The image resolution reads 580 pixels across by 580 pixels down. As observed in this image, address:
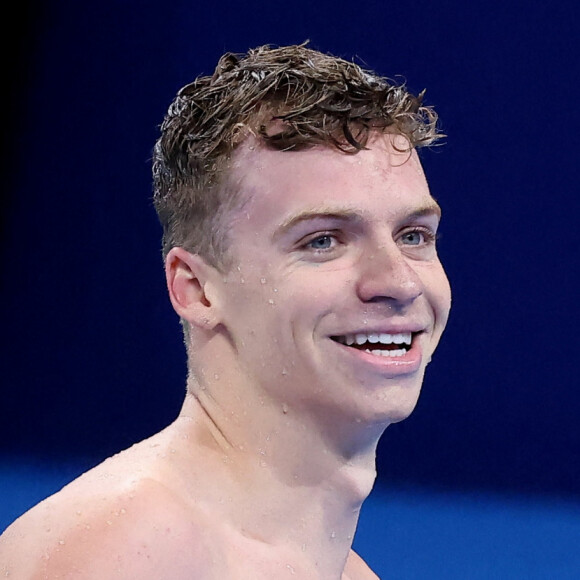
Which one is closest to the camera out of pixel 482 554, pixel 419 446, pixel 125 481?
pixel 125 481

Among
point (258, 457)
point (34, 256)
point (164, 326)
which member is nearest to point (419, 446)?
point (164, 326)

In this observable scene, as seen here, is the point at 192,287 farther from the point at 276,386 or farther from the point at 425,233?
the point at 425,233

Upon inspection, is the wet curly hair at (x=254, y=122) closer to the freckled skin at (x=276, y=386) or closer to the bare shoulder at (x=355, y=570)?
the freckled skin at (x=276, y=386)

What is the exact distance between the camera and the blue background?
2693mm

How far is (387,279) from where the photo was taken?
3.94ft

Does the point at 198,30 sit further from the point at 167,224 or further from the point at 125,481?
the point at 125,481

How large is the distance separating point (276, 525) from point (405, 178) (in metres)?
0.48

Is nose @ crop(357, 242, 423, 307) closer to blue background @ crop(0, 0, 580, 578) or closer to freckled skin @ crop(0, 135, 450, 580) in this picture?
freckled skin @ crop(0, 135, 450, 580)

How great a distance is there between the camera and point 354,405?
1230 mm

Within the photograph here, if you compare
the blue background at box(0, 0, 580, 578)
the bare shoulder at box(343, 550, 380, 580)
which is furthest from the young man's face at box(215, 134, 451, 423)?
the blue background at box(0, 0, 580, 578)

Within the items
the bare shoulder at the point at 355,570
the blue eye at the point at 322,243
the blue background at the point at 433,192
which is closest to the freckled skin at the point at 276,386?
the blue eye at the point at 322,243

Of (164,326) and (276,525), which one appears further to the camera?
(164,326)

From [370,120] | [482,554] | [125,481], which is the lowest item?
[125,481]

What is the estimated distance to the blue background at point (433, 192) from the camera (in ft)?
8.84
